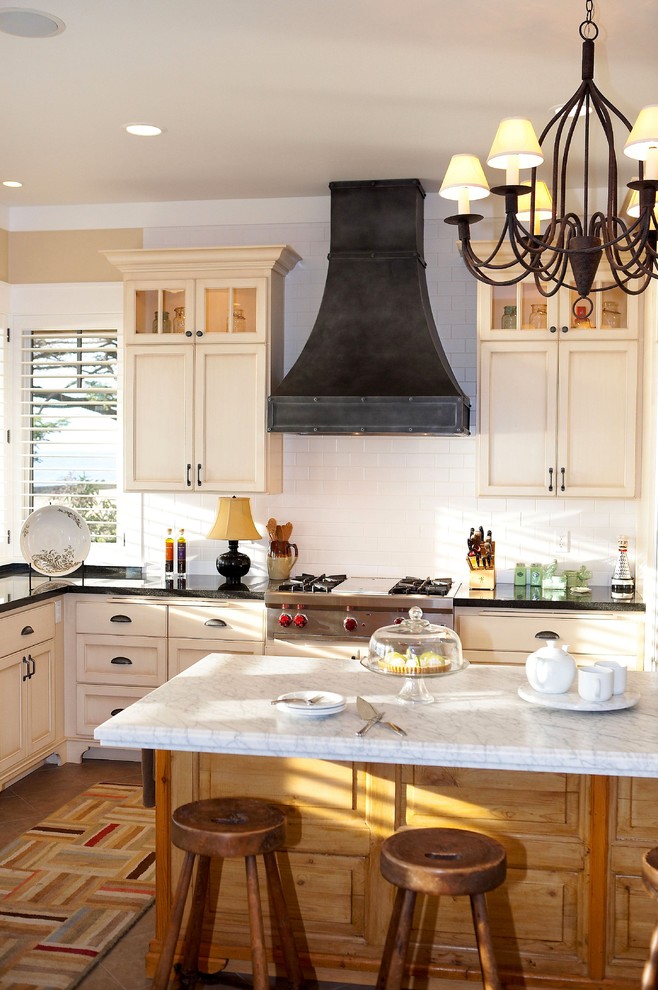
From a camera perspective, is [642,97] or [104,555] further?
[104,555]

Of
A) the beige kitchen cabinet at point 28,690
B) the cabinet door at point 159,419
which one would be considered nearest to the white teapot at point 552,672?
the beige kitchen cabinet at point 28,690

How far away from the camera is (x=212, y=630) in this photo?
4.98m

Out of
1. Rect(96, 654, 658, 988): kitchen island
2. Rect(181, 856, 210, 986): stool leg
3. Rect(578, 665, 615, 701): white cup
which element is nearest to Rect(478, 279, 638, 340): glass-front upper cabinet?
Rect(96, 654, 658, 988): kitchen island

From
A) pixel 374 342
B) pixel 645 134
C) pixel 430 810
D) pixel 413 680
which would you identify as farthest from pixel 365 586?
pixel 645 134

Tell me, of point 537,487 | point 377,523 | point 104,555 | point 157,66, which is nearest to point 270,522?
point 377,523

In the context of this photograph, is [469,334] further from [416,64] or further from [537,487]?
[416,64]

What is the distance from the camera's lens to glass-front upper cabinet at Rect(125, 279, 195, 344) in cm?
529

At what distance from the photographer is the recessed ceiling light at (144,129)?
4.29m

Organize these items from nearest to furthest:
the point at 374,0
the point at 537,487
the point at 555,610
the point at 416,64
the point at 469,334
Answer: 1. the point at 374,0
2. the point at 416,64
3. the point at 555,610
4. the point at 537,487
5. the point at 469,334

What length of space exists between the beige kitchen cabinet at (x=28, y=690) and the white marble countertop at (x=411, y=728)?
1890mm

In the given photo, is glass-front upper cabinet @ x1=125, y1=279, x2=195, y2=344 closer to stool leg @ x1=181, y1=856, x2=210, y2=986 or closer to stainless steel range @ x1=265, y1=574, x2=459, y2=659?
stainless steel range @ x1=265, y1=574, x2=459, y2=659

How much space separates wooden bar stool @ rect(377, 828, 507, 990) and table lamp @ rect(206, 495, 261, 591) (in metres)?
2.96

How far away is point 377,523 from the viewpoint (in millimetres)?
5418

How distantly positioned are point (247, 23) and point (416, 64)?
2.19 feet
